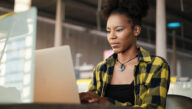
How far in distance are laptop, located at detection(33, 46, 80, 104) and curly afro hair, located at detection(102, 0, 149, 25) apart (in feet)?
2.28

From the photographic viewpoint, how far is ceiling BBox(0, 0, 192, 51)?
36.4 feet

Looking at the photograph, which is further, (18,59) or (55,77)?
(55,77)

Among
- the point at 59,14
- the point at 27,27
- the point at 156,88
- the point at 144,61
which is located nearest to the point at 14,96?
the point at 27,27

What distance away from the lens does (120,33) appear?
1.33m

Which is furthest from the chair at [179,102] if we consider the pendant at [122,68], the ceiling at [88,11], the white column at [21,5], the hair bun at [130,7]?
the ceiling at [88,11]

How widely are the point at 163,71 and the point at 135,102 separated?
8.9 inches

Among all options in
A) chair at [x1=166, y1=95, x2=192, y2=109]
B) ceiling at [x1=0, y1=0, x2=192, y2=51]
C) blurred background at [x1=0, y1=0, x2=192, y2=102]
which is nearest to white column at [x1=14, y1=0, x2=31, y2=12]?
blurred background at [x1=0, y1=0, x2=192, y2=102]

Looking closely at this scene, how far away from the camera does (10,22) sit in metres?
0.69

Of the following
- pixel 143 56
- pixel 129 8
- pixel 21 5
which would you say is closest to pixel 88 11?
pixel 21 5

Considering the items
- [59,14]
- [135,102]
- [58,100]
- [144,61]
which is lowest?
[135,102]

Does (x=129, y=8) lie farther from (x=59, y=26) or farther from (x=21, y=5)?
(x=59, y=26)

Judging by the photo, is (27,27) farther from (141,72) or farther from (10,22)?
(141,72)

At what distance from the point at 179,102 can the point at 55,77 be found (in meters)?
0.90

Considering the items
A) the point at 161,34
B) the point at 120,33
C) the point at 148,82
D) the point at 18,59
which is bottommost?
the point at 148,82
